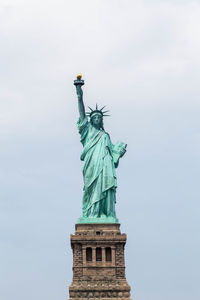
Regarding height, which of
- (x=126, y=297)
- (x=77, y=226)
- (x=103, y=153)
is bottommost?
(x=126, y=297)

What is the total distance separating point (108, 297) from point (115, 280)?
4.19 ft

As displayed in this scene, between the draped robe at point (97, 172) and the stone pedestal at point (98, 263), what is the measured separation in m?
1.43

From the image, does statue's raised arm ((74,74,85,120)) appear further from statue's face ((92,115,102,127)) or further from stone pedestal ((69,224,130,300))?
stone pedestal ((69,224,130,300))

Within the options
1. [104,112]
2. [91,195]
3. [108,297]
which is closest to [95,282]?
[108,297]

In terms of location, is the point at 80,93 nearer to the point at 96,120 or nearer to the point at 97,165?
the point at 96,120

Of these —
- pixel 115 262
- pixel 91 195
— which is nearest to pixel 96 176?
pixel 91 195

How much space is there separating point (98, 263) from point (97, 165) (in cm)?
696

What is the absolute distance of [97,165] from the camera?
76812 millimetres

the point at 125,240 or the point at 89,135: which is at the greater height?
the point at 89,135

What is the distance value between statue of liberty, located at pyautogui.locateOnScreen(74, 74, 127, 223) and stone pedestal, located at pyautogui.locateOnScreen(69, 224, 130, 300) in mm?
1058

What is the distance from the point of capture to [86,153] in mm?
77500

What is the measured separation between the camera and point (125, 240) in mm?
75250

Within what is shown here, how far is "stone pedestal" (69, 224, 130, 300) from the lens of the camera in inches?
2916

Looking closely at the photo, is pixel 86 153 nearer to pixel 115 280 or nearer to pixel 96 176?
pixel 96 176
